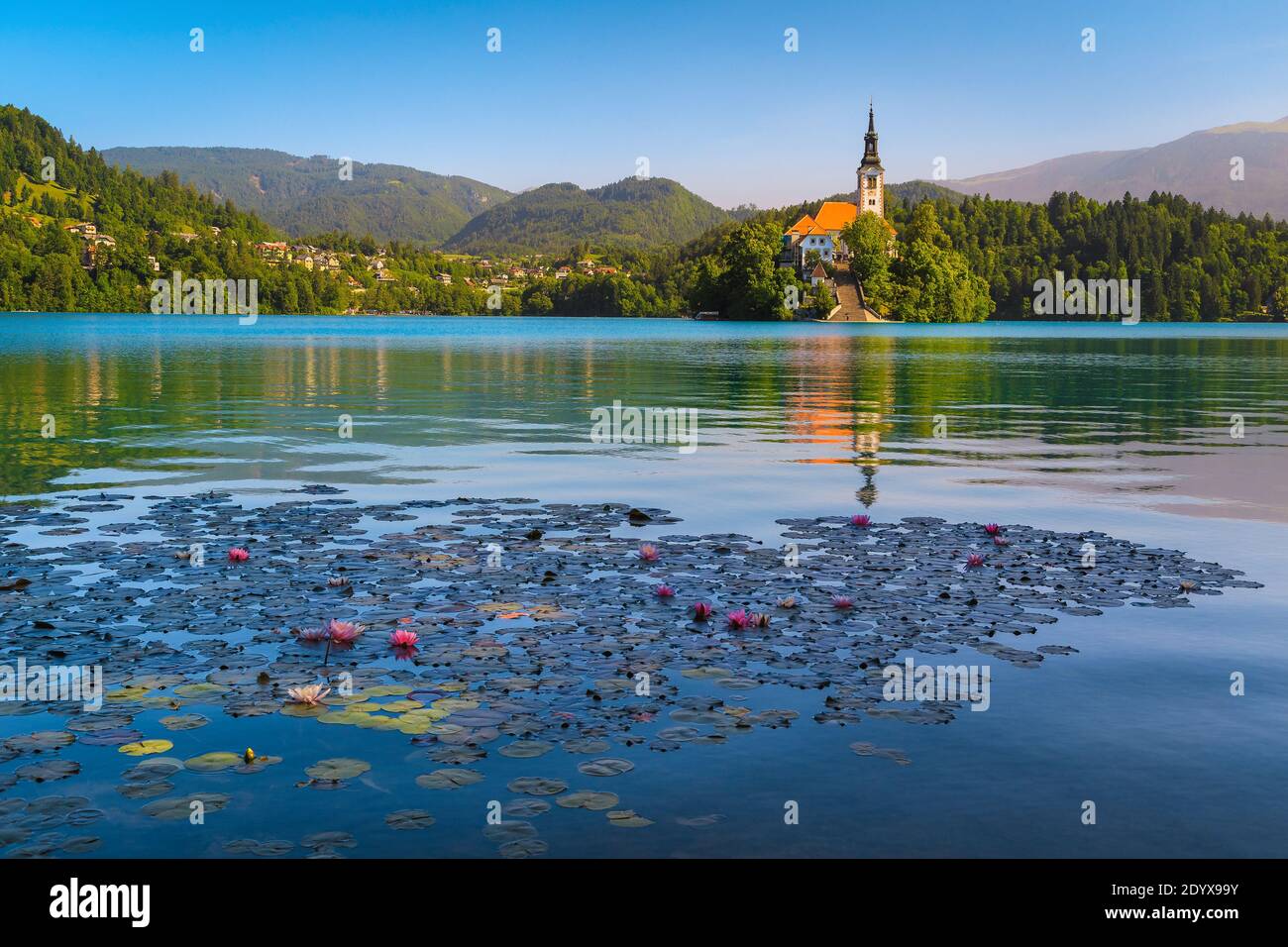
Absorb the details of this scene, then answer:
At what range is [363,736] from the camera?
29.3 ft

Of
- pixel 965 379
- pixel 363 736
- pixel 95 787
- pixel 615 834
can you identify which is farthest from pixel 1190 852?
pixel 965 379

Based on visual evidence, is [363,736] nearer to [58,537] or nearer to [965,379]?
[58,537]

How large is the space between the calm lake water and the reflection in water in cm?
22

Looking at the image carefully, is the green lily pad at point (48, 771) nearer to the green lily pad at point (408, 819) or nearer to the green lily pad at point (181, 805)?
the green lily pad at point (181, 805)

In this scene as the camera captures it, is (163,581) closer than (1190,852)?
No

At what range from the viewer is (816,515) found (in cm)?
1983

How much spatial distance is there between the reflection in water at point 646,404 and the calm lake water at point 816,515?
22 centimetres

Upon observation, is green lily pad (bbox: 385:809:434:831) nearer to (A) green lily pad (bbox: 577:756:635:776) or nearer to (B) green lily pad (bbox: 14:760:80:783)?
(A) green lily pad (bbox: 577:756:635:776)

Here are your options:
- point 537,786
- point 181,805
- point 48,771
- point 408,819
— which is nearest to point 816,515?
point 537,786

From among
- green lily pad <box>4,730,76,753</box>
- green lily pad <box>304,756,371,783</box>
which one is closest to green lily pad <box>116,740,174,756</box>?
green lily pad <box>4,730,76,753</box>

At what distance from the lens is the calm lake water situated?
752 centimetres

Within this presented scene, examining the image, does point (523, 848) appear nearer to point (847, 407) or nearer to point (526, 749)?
point (526, 749)
